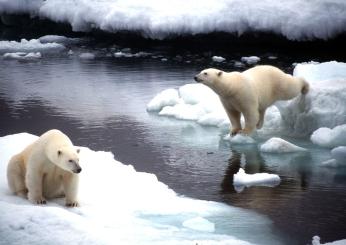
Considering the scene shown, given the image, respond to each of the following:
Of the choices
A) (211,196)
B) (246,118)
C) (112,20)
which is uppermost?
(112,20)

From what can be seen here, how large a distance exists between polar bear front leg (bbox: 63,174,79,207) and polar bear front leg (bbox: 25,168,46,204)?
175mm

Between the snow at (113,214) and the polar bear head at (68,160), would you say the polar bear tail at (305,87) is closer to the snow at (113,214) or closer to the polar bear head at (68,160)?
the snow at (113,214)

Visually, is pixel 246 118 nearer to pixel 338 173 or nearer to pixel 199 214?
pixel 338 173

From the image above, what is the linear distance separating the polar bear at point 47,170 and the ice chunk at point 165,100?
466 cm

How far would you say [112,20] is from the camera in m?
16.5

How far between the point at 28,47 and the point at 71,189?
12934 millimetres

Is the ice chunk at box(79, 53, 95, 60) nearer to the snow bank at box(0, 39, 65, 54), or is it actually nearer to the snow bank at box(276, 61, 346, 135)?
the snow bank at box(0, 39, 65, 54)

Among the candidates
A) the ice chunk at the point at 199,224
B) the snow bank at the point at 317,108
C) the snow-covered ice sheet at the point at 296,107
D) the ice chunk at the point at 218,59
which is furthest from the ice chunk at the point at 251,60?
the ice chunk at the point at 199,224

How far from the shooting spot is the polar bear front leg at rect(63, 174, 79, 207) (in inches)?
193

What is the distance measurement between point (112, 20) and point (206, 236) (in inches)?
489

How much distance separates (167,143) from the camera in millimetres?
7988

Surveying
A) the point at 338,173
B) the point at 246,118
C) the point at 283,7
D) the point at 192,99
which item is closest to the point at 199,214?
Result: the point at 338,173

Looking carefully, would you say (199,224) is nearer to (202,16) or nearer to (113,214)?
(113,214)

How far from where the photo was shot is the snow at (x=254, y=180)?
20.6 feet
